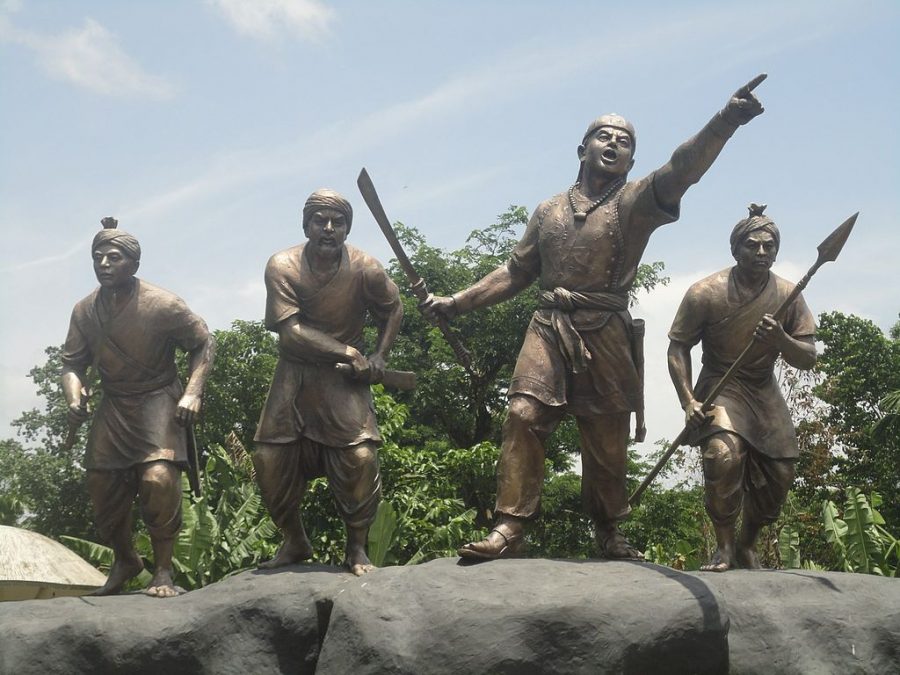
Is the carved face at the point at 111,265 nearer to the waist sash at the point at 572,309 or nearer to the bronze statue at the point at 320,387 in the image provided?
the bronze statue at the point at 320,387

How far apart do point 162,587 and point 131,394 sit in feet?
4.42

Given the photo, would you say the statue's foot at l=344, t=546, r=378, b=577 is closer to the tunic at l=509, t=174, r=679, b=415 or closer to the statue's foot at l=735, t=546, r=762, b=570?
the tunic at l=509, t=174, r=679, b=415

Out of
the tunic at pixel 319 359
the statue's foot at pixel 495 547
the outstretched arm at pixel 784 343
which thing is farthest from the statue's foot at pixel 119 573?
the outstretched arm at pixel 784 343

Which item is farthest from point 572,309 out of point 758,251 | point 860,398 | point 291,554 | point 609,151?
point 860,398

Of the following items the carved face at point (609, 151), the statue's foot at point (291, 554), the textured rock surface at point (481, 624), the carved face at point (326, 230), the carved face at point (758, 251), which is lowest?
the textured rock surface at point (481, 624)

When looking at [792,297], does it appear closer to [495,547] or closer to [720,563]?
[720,563]

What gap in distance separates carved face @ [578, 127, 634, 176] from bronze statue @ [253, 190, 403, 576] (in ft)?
5.30

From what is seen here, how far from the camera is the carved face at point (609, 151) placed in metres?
7.31

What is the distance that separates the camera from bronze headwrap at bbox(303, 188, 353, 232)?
297 inches

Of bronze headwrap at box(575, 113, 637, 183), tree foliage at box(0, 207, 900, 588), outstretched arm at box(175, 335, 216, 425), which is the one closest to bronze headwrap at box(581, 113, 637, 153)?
bronze headwrap at box(575, 113, 637, 183)

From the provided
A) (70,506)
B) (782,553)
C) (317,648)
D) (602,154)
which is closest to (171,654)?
(317,648)

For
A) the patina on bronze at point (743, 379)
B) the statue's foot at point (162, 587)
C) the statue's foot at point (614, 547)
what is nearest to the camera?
the statue's foot at point (614, 547)

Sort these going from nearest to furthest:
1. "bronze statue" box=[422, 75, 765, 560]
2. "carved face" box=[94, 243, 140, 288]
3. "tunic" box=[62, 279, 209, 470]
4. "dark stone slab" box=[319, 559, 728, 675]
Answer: "dark stone slab" box=[319, 559, 728, 675] → "bronze statue" box=[422, 75, 765, 560] → "tunic" box=[62, 279, 209, 470] → "carved face" box=[94, 243, 140, 288]

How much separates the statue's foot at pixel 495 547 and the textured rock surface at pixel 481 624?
110mm
